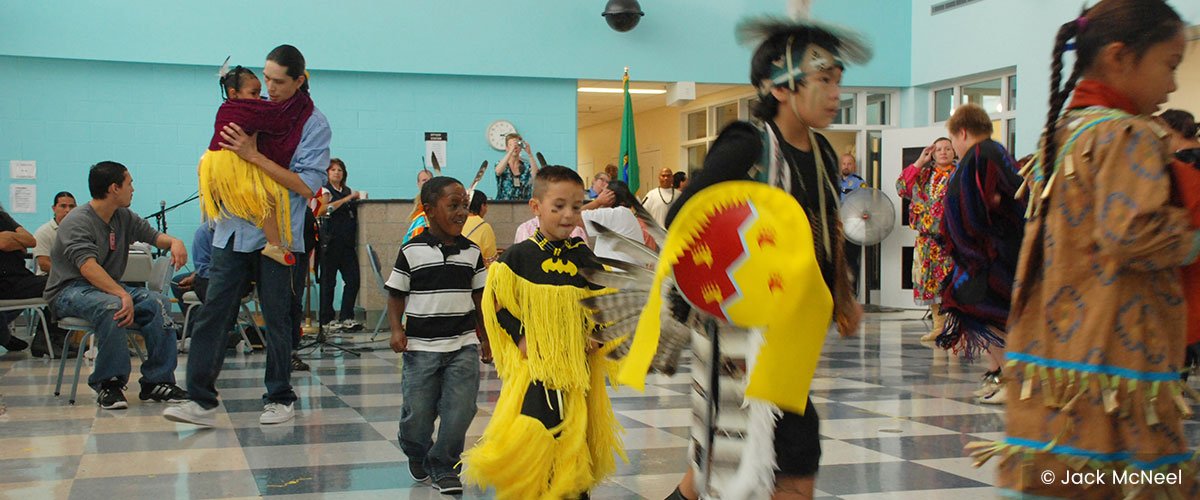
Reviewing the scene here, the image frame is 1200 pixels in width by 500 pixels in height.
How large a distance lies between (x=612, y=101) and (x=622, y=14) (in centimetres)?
472

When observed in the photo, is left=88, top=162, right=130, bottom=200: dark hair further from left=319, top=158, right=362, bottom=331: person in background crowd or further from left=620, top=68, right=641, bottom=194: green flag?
left=620, top=68, right=641, bottom=194: green flag

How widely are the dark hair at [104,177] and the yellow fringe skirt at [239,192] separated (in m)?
1.18

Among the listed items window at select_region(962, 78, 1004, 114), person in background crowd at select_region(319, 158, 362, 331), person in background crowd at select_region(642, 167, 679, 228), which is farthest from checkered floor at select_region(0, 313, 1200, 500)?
window at select_region(962, 78, 1004, 114)

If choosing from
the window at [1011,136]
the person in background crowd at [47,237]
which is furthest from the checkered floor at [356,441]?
the window at [1011,136]

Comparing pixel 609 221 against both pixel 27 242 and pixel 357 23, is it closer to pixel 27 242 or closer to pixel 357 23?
pixel 27 242

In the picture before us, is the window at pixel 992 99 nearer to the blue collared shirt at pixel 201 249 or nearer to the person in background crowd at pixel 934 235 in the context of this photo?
the person in background crowd at pixel 934 235

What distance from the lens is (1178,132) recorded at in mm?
4312

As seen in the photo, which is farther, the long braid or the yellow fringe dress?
the yellow fringe dress

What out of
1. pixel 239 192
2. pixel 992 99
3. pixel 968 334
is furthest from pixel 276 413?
pixel 992 99

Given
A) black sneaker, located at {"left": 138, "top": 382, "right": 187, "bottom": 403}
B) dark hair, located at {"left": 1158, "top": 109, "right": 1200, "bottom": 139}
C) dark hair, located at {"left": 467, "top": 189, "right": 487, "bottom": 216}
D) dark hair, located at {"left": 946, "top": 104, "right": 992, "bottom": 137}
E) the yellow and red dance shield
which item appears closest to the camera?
the yellow and red dance shield

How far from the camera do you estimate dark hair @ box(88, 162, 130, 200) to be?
18.7 ft

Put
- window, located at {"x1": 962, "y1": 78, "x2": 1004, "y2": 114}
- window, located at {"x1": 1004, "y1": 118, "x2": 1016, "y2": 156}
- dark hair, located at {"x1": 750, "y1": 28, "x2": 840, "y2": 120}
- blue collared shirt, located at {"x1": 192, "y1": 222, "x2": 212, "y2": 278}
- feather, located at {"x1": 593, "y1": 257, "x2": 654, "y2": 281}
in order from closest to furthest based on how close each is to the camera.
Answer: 1. dark hair, located at {"x1": 750, "y1": 28, "x2": 840, "y2": 120}
2. feather, located at {"x1": 593, "y1": 257, "x2": 654, "y2": 281}
3. blue collared shirt, located at {"x1": 192, "y1": 222, "x2": 212, "y2": 278}
4. window, located at {"x1": 1004, "y1": 118, "x2": 1016, "y2": 156}
5. window, located at {"x1": 962, "y1": 78, "x2": 1004, "y2": 114}

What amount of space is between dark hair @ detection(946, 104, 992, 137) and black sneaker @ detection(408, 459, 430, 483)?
3190mm

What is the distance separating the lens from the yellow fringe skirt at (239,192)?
15.4 feet
